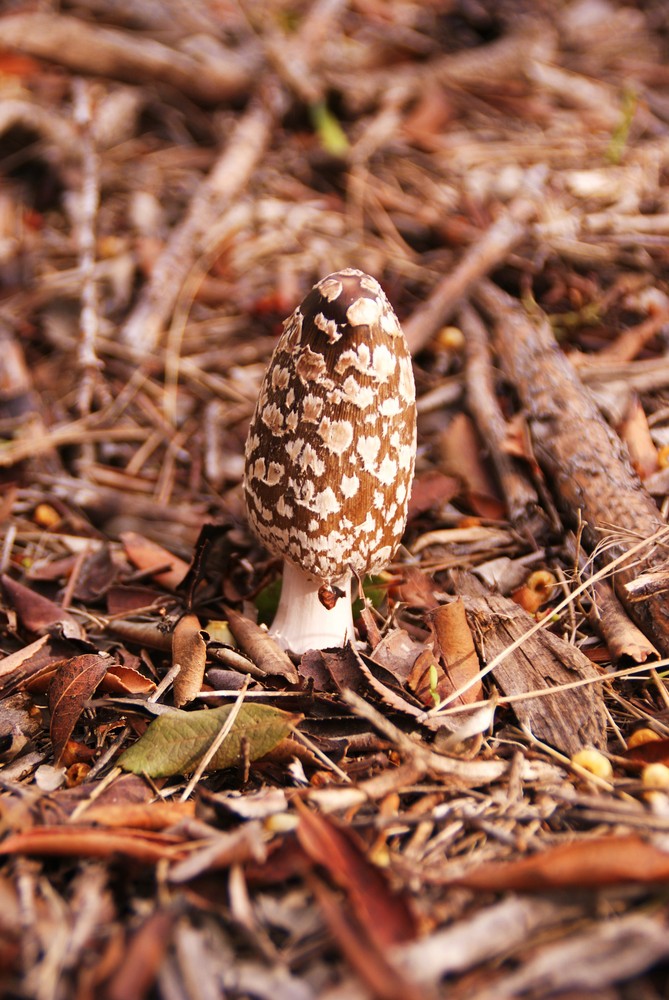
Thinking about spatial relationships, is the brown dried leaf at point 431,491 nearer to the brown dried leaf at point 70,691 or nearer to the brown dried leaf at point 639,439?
the brown dried leaf at point 639,439

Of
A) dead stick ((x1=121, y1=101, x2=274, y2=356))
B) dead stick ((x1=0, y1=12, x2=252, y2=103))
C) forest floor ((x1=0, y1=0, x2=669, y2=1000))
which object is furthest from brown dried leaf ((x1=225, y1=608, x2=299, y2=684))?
dead stick ((x1=0, y1=12, x2=252, y2=103))

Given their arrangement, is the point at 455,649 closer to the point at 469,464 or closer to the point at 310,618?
the point at 310,618

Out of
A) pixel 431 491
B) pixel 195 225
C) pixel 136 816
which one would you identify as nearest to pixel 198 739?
pixel 136 816

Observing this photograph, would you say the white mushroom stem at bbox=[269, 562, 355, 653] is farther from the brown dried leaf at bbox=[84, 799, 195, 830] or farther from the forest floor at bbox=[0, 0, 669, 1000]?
the brown dried leaf at bbox=[84, 799, 195, 830]

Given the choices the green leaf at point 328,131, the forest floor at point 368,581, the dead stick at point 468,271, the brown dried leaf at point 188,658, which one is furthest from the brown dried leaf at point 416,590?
the green leaf at point 328,131

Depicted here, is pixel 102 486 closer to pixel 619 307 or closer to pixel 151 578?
pixel 151 578

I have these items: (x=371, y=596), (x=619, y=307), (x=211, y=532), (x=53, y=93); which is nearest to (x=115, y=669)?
(x=211, y=532)

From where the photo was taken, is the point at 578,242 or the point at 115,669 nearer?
the point at 115,669
